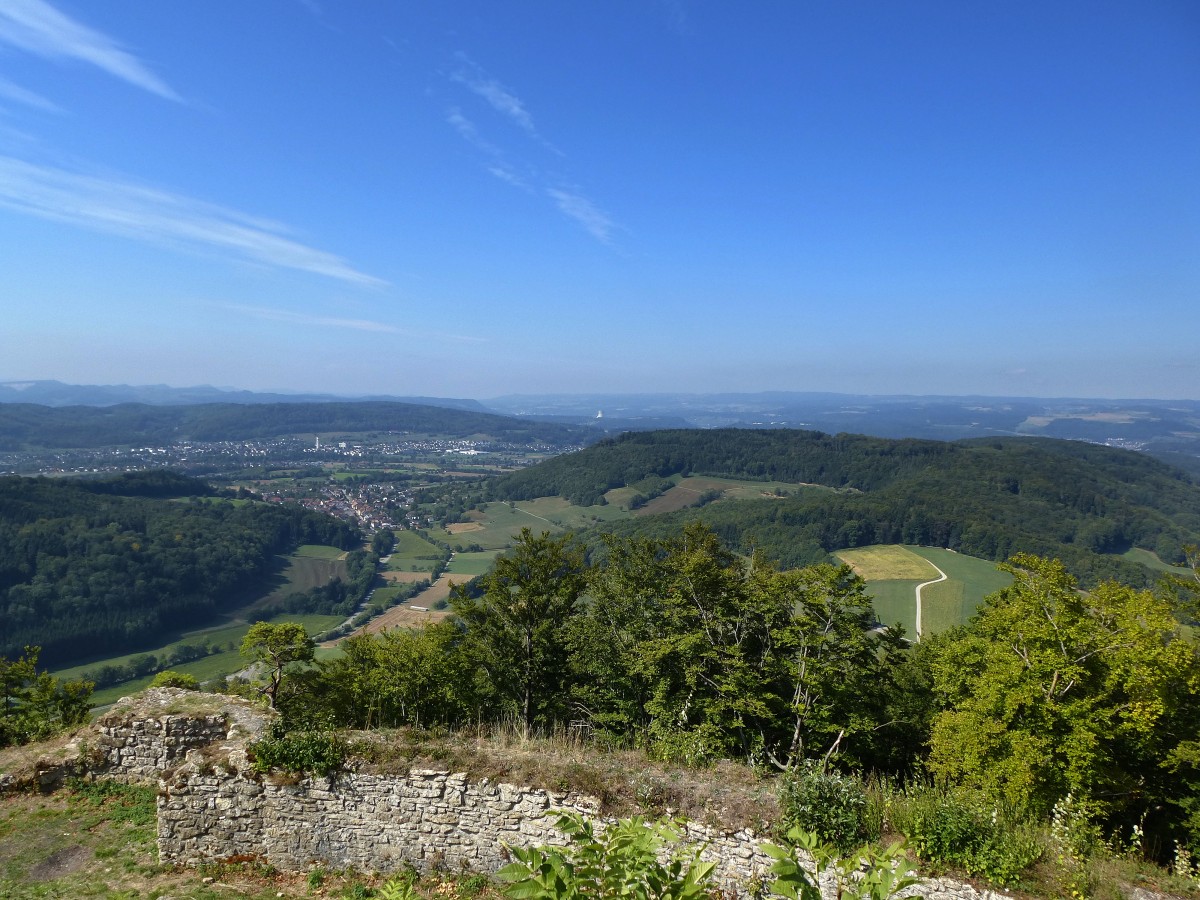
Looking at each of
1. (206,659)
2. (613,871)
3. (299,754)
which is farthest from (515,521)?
(613,871)

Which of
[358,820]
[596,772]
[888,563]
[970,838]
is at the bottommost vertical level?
[888,563]

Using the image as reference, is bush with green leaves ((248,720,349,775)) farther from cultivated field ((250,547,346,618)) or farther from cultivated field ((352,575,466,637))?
cultivated field ((250,547,346,618))

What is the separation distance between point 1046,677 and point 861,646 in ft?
12.1

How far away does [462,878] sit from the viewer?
878 centimetres

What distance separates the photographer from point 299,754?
30.7 ft

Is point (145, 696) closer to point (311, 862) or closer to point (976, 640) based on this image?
point (311, 862)

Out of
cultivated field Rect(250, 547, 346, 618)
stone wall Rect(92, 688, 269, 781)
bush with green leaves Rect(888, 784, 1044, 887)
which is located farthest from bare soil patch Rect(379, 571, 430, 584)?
bush with green leaves Rect(888, 784, 1044, 887)

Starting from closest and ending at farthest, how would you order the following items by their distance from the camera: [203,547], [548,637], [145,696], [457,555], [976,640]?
[145,696]
[976,640]
[548,637]
[203,547]
[457,555]

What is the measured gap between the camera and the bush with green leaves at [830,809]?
773 centimetres

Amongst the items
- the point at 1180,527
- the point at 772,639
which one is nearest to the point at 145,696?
the point at 772,639

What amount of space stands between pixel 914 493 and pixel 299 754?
121344mm

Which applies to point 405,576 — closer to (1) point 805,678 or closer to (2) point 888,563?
(2) point 888,563

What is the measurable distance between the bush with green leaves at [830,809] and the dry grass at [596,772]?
330mm

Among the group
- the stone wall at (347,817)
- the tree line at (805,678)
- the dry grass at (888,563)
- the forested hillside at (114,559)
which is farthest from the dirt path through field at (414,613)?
the stone wall at (347,817)
